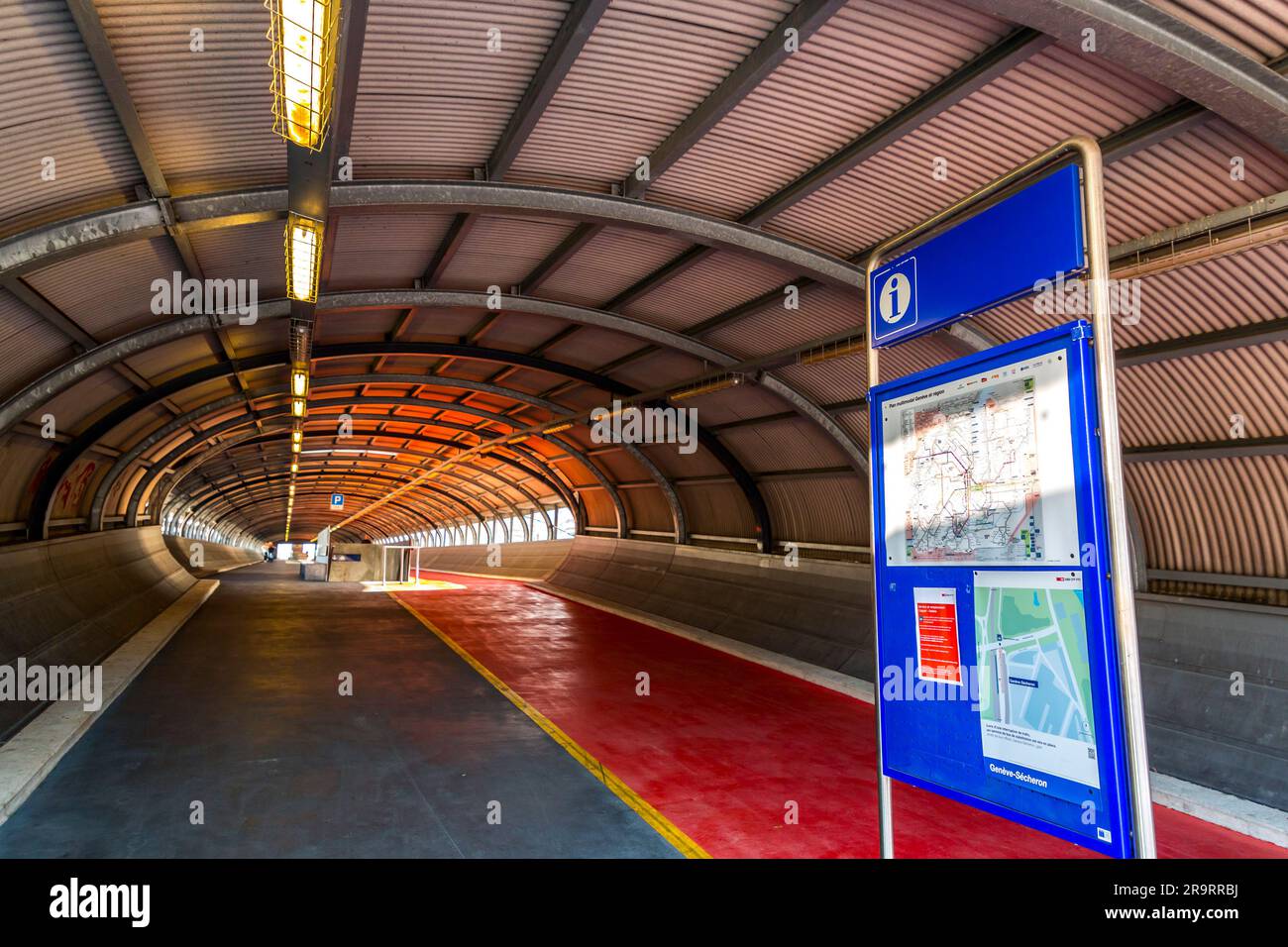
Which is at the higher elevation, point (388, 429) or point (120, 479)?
point (388, 429)

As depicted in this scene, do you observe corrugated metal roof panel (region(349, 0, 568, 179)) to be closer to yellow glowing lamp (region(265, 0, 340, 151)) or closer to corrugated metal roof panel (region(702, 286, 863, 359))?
yellow glowing lamp (region(265, 0, 340, 151))

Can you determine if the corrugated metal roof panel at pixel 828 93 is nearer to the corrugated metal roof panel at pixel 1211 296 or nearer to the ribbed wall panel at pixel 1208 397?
the corrugated metal roof panel at pixel 1211 296

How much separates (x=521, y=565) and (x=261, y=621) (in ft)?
62.4

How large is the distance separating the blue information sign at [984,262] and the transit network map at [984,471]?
0.42 metres

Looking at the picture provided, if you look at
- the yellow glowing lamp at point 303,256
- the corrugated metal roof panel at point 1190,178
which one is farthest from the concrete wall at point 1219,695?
the yellow glowing lamp at point 303,256

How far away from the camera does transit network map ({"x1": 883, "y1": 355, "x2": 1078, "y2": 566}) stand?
3.57 meters

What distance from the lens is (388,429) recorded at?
1280 inches

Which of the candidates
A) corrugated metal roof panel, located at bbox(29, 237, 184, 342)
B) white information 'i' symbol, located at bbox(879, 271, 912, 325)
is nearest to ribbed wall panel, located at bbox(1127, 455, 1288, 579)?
white information 'i' symbol, located at bbox(879, 271, 912, 325)

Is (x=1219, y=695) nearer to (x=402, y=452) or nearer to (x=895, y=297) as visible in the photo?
(x=895, y=297)

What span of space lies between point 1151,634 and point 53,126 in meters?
14.2

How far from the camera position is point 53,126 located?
281 inches

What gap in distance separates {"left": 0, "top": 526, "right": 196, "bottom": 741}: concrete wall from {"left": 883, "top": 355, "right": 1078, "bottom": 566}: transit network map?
984 centimetres

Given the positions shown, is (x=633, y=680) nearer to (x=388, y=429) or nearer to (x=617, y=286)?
(x=617, y=286)

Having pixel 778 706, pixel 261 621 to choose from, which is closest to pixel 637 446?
pixel 261 621
